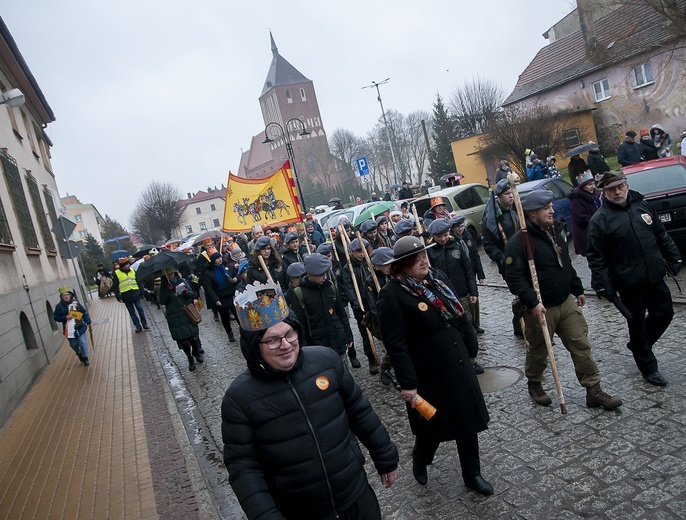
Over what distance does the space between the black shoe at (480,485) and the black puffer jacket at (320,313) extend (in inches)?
114

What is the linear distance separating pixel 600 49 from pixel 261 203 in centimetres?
2879

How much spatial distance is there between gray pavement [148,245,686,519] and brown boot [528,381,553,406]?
2.8 inches

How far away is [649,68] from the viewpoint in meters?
33.4

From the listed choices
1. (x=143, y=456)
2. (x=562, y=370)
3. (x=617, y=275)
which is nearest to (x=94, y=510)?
(x=143, y=456)

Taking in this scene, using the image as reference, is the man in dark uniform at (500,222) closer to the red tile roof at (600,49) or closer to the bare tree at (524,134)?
the red tile roof at (600,49)

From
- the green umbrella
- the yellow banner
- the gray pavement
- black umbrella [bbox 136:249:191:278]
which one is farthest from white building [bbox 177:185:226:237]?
the gray pavement

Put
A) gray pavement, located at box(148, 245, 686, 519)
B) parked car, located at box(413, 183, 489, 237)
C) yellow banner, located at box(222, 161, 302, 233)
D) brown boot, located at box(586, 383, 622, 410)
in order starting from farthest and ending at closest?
parked car, located at box(413, 183, 489, 237) < yellow banner, located at box(222, 161, 302, 233) < brown boot, located at box(586, 383, 622, 410) < gray pavement, located at box(148, 245, 686, 519)

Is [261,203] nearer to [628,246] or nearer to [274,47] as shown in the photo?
[628,246]

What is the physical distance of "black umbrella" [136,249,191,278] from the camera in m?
10.2

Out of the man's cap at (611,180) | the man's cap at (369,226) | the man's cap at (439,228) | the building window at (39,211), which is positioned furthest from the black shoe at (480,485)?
the building window at (39,211)

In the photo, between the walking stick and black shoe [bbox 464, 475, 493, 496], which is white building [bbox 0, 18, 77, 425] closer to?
black shoe [bbox 464, 475, 493, 496]

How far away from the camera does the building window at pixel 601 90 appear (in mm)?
36344

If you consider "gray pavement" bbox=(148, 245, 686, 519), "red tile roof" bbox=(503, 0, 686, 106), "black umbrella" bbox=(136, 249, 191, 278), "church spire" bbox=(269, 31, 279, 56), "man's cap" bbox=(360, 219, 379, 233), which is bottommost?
"gray pavement" bbox=(148, 245, 686, 519)

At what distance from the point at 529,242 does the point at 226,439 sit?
3.31 meters
